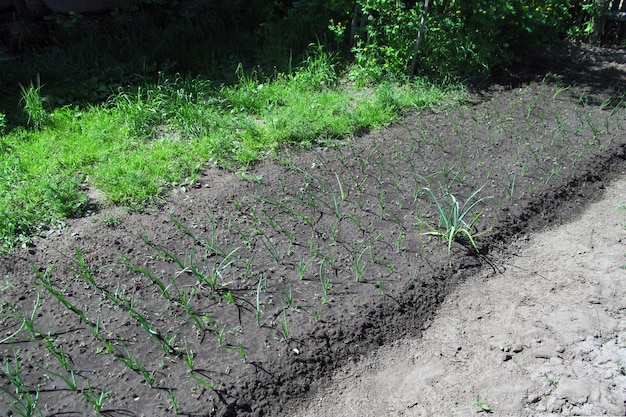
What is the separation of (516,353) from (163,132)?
11.5 feet

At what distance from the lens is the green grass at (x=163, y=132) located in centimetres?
Result: 424

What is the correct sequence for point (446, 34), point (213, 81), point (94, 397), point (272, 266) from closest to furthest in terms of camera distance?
1. point (94, 397)
2. point (272, 266)
3. point (213, 81)
4. point (446, 34)

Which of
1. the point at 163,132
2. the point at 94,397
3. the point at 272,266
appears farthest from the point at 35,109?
the point at 94,397

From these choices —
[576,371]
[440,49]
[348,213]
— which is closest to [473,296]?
[576,371]

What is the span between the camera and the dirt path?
9.77 ft

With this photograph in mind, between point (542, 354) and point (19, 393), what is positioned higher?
point (19, 393)

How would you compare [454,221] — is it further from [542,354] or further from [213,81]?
[213,81]

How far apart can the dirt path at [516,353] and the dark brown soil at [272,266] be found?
138mm

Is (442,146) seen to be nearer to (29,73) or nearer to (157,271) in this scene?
(157,271)

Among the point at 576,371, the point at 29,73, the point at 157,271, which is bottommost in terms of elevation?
the point at 576,371

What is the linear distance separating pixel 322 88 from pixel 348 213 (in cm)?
234

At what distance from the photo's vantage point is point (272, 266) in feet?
12.0

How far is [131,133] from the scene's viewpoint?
201 inches

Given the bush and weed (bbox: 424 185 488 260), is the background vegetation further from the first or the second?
weed (bbox: 424 185 488 260)
